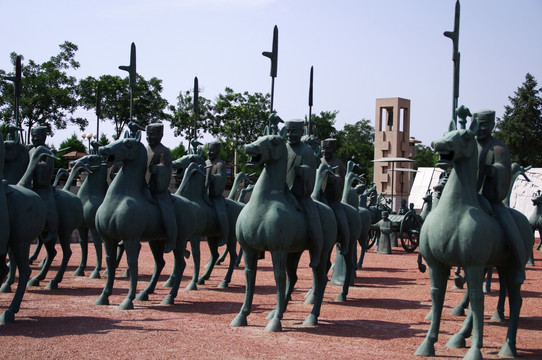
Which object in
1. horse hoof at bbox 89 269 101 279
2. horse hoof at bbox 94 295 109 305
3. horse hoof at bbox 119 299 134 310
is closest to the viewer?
horse hoof at bbox 119 299 134 310

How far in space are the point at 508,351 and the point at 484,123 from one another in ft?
8.77

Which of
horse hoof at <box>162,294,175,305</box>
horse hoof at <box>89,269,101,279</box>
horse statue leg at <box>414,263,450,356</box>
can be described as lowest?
horse hoof at <box>89,269,101,279</box>

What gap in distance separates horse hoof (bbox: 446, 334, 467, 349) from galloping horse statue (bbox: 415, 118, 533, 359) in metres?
0.51

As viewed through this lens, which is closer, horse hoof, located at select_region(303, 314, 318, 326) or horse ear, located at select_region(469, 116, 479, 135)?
horse ear, located at select_region(469, 116, 479, 135)

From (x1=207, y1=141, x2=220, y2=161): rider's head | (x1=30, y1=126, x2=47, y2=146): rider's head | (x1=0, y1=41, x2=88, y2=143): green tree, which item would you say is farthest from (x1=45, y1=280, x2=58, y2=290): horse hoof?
(x1=0, y1=41, x2=88, y2=143): green tree

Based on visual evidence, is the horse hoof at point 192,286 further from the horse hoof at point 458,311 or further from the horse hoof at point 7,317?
the horse hoof at point 458,311

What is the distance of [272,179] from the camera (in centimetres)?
884

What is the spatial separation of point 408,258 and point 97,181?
11929mm

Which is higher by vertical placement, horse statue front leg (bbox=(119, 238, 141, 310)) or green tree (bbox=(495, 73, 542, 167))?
green tree (bbox=(495, 73, 542, 167))

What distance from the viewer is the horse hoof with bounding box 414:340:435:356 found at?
7324 millimetres

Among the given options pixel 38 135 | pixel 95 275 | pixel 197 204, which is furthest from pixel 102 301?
pixel 95 275

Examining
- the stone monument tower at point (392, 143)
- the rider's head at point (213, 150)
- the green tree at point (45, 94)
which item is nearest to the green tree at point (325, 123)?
the stone monument tower at point (392, 143)

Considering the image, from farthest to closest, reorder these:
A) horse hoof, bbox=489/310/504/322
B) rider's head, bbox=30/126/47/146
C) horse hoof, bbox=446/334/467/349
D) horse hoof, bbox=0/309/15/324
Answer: rider's head, bbox=30/126/47/146 < horse hoof, bbox=489/310/504/322 < horse hoof, bbox=0/309/15/324 < horse hoof, bbox=446/334/467/349

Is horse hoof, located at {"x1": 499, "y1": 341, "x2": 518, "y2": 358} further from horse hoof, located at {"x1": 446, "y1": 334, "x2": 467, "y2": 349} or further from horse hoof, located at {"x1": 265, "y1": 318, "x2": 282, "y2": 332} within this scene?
horse hoof, located at {"x1": 265, "y1": 318, "x2": 282, "y2": 332}
